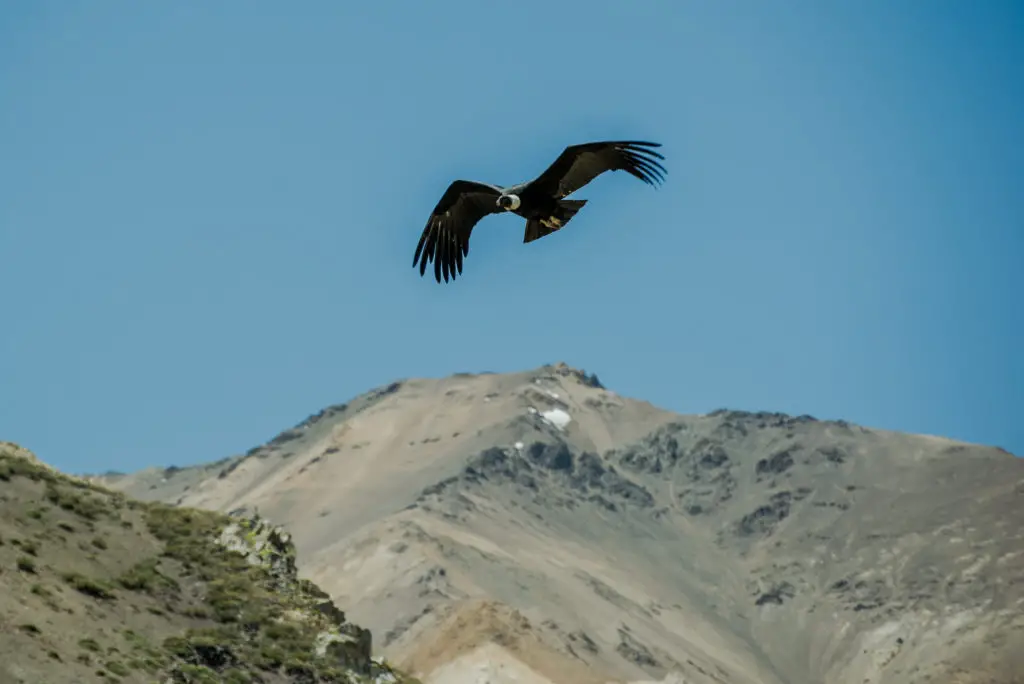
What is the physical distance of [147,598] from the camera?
159 ft

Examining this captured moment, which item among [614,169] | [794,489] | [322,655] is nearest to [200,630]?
[322,655]

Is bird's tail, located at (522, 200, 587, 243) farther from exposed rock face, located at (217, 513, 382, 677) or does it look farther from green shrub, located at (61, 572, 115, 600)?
exposed rock face, located at (217, 513, 382, 677)

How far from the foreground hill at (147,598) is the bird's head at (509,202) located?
17.4 metres

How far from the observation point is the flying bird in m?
26.7

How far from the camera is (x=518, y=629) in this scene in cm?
11912

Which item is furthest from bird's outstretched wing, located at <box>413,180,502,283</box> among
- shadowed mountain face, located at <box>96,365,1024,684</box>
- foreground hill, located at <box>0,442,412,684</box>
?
shadowed mountain face, located at <box>96,365,1024,684</box>

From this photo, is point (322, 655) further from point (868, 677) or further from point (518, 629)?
point (868, 677)

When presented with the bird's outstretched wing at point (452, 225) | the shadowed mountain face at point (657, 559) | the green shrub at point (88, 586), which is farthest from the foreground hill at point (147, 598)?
the shadowed mountain face at point (657, 559)

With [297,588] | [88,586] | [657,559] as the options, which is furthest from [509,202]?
[657,559]

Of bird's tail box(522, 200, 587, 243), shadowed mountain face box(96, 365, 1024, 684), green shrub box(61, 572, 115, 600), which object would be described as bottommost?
green shrub box(61, 572, 115, 600)

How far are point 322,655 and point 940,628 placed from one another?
350ft

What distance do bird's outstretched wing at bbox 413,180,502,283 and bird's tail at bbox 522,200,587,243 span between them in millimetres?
1383

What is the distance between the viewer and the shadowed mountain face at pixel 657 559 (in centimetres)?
13312

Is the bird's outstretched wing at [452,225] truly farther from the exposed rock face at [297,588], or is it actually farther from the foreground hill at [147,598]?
the exposed rock face at [297,588]
